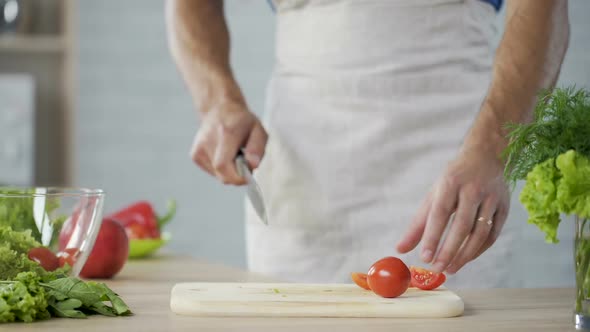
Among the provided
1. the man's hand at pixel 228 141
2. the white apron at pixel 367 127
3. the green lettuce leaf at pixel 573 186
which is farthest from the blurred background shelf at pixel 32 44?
the green lettuce leaf at pixel 573 186

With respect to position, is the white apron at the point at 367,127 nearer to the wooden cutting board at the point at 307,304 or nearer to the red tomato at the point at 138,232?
the red tomato at the point at 138,232

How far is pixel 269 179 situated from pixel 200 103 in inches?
8.2

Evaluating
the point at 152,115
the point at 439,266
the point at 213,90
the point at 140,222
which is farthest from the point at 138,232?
the point at 152,115

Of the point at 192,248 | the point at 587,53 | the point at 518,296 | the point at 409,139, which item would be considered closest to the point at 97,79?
the point at 192,248

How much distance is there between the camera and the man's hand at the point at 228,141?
5.01 ft

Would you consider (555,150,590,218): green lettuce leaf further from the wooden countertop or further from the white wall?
the white wall

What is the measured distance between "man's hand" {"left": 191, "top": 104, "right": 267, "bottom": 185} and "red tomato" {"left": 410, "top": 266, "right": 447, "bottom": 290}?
0.47 metres

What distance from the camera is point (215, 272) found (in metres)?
1.46

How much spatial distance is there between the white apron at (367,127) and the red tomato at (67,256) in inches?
27.1

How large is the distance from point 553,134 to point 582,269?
13 cm

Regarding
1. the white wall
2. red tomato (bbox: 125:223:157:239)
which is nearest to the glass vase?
red tomato (bbox: 125:223:157:239)

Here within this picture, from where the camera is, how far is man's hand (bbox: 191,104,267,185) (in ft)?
5.01

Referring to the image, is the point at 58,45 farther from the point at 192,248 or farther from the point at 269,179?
the point at 269,179

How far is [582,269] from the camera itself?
88 cm
